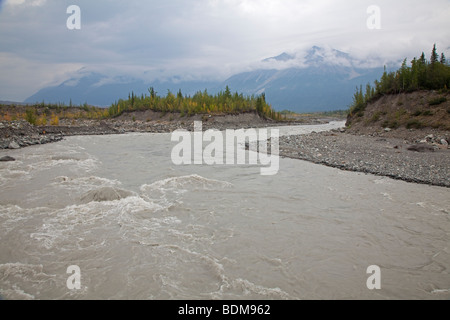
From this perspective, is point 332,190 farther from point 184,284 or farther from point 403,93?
point 403,93

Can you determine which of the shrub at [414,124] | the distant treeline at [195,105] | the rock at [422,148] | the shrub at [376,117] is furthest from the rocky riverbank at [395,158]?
the distant treeline at [195,105]

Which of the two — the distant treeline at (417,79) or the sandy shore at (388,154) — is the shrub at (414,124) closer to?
the sandy shore at (388,154)

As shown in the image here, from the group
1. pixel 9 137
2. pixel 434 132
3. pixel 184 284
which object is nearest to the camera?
pixel 184 284

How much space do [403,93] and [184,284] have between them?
34.8m

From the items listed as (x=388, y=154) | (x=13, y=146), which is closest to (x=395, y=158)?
(x=388, y=154)

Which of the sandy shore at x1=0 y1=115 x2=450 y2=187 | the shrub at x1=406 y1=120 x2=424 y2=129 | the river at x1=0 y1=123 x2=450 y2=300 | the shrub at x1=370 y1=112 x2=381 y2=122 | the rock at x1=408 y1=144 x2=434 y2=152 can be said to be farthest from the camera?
the shrub at x1=370 y1=112 x2=381 y2=122

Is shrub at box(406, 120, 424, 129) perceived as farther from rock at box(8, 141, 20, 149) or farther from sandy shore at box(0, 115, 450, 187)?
rock at box(8, 141, 20, 149)

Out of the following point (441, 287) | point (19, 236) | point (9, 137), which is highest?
point (9, 137)

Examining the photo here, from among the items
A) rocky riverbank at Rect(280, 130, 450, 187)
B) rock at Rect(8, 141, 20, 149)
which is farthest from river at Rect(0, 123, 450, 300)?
rock at Rect(8, 141, 20, 149)

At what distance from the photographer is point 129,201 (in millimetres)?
8750

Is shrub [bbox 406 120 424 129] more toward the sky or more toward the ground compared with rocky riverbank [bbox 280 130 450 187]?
more toward the sky

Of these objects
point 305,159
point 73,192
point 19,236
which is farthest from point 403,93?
point 19,236
